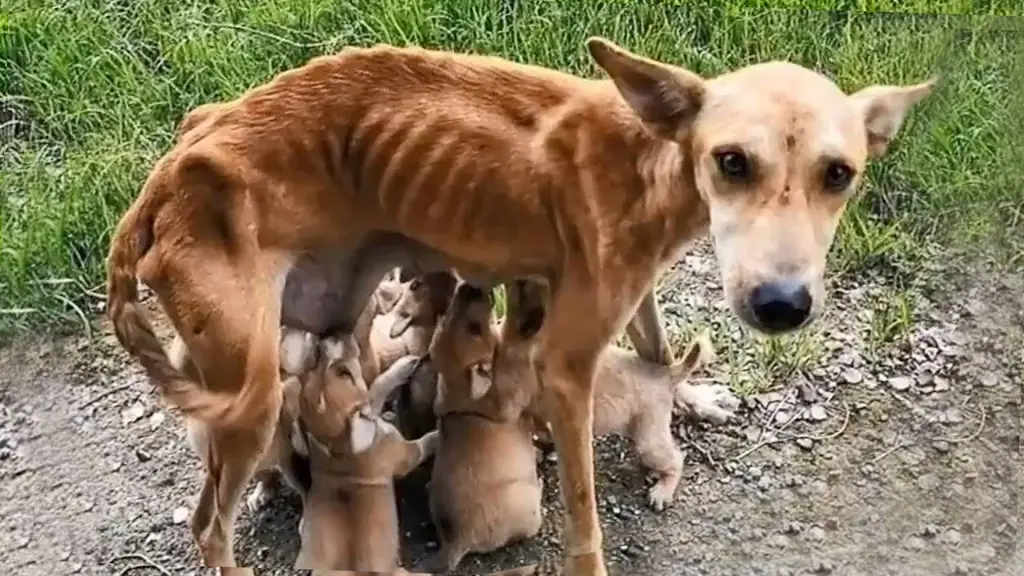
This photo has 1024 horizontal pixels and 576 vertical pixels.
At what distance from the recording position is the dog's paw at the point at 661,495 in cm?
107

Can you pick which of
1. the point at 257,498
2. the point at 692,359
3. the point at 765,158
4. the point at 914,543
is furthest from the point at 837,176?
the point at 257,498

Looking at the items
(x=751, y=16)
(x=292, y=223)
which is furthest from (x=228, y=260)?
(x=751, y=16)

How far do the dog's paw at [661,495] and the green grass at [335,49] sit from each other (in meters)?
0.18

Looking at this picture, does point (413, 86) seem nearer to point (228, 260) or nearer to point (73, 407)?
point (228, 260)

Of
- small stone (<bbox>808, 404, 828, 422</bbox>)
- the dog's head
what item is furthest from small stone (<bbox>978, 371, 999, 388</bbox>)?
the dog's head

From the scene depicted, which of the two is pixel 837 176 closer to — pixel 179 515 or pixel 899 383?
pixel 899 383

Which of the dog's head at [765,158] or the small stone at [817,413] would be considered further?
the small stone at [817,413]

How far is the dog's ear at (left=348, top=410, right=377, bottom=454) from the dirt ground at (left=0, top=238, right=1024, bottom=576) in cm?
5

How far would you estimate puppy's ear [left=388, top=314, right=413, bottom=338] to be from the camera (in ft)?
3.59

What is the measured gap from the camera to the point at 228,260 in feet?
3.27

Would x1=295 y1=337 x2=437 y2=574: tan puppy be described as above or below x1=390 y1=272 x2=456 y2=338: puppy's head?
below

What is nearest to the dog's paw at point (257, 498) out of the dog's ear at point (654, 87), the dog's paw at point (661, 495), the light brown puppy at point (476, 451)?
the light brown puppy at point (476, 451)

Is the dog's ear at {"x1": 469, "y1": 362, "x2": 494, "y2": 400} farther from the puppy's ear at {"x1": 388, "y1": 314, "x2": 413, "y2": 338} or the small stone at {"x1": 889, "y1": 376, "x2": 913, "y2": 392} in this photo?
the small stone at {"x1": 889, "y1": 376, "x2": 913, "y2": 392}

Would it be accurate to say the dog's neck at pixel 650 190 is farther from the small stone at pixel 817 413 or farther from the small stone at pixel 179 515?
the small stone at pixel 179 515
